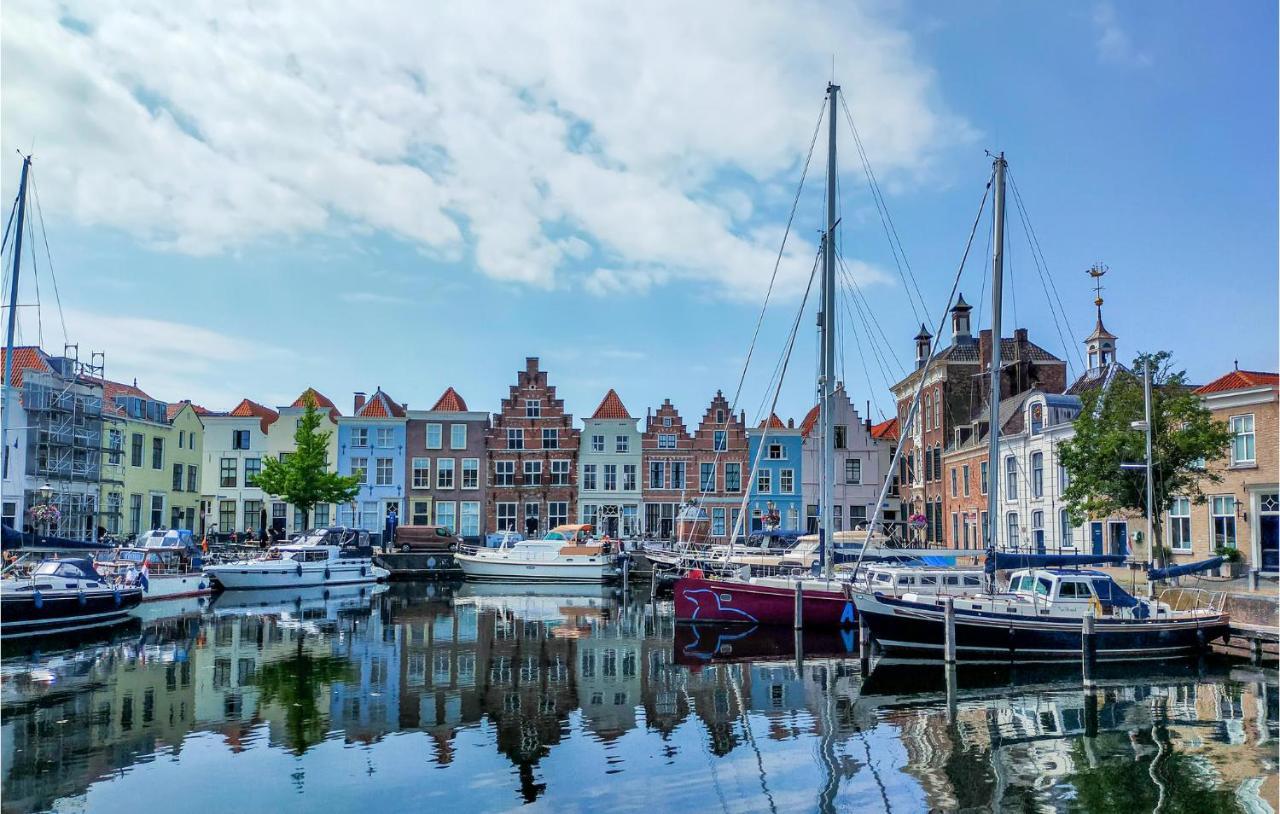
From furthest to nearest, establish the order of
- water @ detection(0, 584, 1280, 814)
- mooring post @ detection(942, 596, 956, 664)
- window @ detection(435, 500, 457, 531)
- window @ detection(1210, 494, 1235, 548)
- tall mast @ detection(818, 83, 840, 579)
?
window @ detection(435, 500, 457, 531), window @ detection(1210, 494, 1235, 548), tall mast @ detection(818, 83, 840, 579), mooring post @ detection(942, 596, 956, 664), water @ detection(0, 584, 1280, 814)

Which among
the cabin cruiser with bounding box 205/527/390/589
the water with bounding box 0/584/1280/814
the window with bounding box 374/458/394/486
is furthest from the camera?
the window with bounding box 374/458/394/486

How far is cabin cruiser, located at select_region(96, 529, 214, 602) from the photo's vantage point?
4009 cm

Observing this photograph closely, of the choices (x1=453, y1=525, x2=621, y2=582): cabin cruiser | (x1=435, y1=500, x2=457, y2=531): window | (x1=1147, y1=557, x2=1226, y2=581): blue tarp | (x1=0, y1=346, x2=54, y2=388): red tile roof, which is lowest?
(x1=453, y1=525, x2=621, y2=582): cabin cruiser

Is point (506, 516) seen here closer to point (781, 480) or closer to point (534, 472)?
point (534, 472)

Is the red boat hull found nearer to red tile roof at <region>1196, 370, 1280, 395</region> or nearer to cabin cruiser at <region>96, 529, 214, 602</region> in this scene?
red tile roof at <region>1196, 370, 1280, 395</region>

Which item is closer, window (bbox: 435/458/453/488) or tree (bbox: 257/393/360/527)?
tree (bbox: 257/393/360/527)

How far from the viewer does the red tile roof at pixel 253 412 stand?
2778 inches

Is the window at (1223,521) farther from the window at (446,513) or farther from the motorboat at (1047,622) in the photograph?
the window at (446,513)

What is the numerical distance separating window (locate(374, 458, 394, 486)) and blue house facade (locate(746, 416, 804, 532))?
1013 inches

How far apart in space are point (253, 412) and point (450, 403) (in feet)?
48.3

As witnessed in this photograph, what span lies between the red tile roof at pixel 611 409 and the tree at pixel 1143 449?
38.4 meters

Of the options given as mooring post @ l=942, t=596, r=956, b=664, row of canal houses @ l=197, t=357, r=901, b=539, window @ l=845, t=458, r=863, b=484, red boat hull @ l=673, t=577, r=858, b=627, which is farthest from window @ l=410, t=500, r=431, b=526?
mooring post @ l=942, t=596, r=956, b=664

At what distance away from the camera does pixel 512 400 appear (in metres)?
70.3

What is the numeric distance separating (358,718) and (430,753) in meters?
3.42
